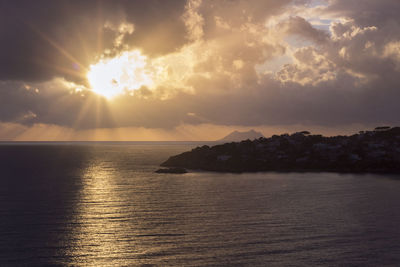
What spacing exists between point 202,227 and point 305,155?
281ft

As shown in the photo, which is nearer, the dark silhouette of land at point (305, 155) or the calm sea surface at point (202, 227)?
the calm sea surface at point (202, 227)

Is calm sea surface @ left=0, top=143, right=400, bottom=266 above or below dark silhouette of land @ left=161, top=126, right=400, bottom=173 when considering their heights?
below

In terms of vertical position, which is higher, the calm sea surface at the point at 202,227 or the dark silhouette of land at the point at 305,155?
the dark silhouette of land at the point at 305,155

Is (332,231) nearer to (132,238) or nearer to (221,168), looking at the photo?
(132,238)

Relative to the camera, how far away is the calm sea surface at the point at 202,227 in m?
26.7

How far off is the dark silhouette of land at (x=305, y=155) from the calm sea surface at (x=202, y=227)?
39.1 metres

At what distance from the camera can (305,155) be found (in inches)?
4407

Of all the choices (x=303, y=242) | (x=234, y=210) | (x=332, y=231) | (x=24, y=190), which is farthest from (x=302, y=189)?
(x=24, y=190)

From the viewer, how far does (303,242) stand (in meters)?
30.3

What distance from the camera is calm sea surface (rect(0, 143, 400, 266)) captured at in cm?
2670

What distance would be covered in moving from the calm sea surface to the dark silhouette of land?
128ft

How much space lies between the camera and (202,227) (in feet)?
116

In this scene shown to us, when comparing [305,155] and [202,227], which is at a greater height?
[305,155]

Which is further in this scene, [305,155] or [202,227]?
[305,155]
